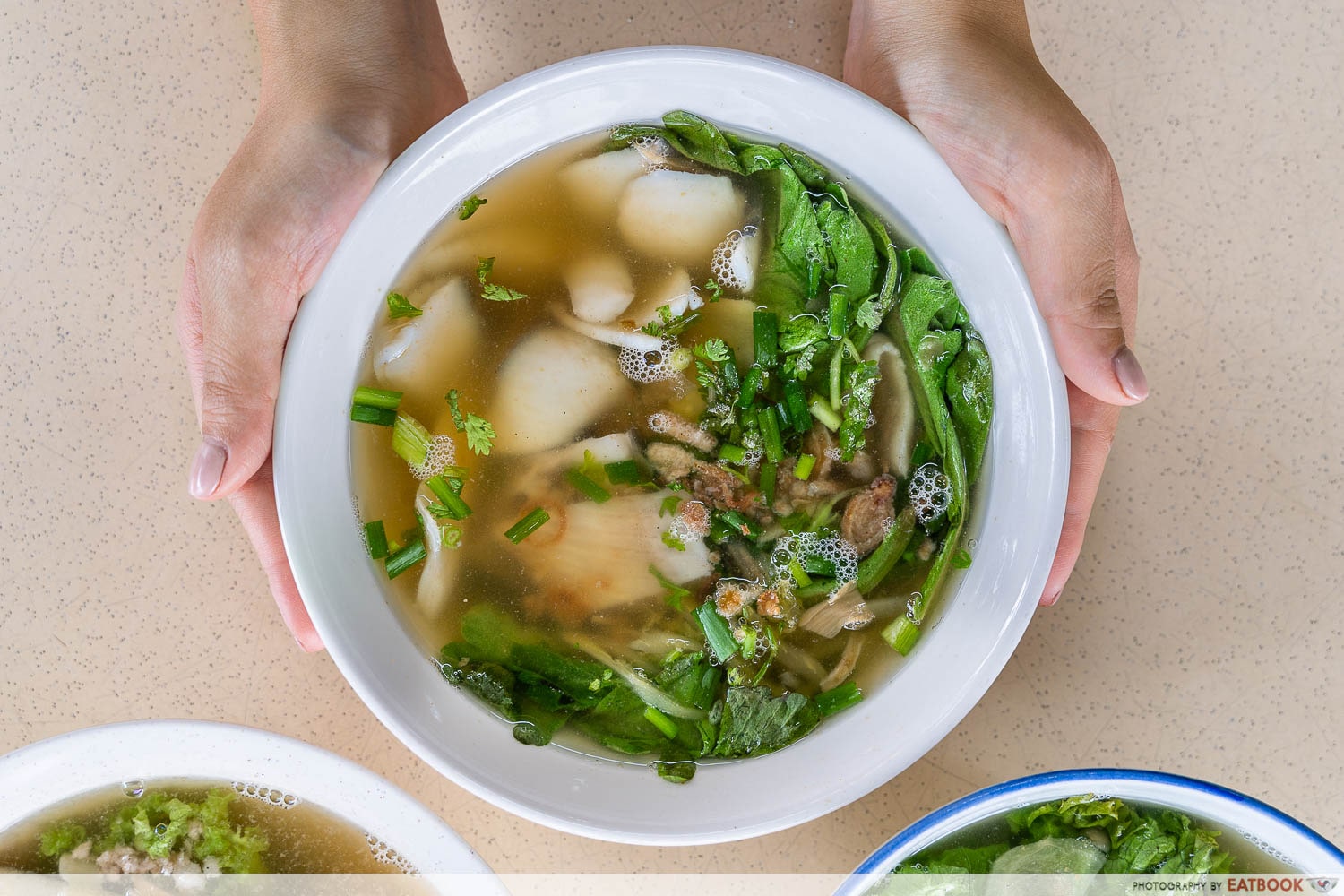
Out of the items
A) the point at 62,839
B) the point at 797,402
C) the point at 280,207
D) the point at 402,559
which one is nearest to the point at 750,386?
the point at 797,402

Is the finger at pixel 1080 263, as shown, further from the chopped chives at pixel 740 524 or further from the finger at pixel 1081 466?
the chopped chives at pixel 740 524

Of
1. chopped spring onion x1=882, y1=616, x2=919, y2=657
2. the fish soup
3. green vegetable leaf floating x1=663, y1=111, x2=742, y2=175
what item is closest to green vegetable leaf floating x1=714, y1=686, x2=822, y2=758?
the fish soup

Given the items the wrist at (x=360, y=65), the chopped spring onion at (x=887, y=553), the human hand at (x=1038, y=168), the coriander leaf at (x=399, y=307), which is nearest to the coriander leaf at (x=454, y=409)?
the coriander leaf at (x=399, y=307)

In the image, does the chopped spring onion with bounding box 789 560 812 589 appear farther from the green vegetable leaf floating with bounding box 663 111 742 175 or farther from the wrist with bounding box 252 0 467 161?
the wrist with bounding box 252 0 467 161

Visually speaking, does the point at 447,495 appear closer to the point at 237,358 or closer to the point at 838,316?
the point at 237,358

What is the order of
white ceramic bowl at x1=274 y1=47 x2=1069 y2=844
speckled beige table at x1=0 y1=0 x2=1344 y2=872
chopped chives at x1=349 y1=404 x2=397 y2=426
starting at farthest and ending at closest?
speckled beige table at x1=0 y1=0 x2=1344 y2=872 → chopped chives at x1=349 y1=404 x2=397 y2=426 → white ceramic bowl at x1=274 y1=47 x2=1069 y2=844
